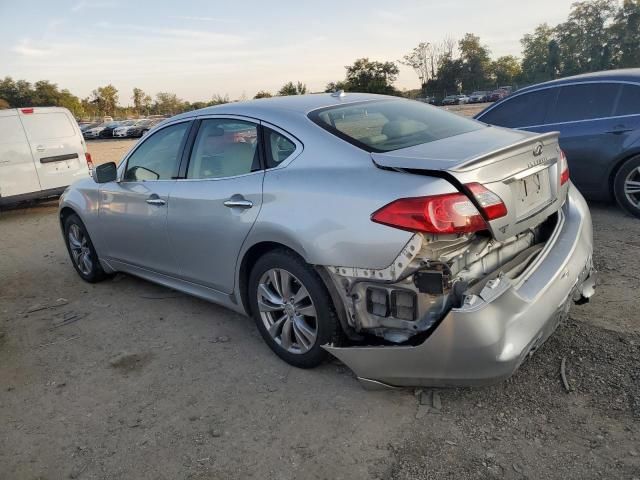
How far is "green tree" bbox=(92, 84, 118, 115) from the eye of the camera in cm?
8325

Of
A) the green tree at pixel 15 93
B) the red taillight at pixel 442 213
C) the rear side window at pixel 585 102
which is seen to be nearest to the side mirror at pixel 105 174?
the red taillight at pixel 442 213

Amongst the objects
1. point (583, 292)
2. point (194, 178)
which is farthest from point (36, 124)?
point (583, 292)

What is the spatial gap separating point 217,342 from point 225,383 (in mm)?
588

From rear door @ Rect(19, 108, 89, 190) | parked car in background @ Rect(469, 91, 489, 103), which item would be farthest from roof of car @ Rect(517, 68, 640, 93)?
parked car in background @ Rect(469, 91, 489, 103)

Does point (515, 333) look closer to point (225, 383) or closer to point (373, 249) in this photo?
point (373, 249)

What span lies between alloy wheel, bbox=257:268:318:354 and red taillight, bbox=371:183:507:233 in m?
0.78

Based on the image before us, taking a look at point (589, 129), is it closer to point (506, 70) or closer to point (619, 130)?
point (619, 130)

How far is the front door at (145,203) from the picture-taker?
3.94 m

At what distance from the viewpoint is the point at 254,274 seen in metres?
3.26

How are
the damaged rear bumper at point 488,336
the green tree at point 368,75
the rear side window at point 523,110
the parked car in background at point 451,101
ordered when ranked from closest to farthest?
the damaged rear bumper at point 488,336 → the rear side window at point 523,110 → the green tree at point 368,75 → the parked car in background at point 451,101

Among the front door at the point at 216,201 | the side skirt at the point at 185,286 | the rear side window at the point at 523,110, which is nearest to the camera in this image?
the front door at the point at 216,201

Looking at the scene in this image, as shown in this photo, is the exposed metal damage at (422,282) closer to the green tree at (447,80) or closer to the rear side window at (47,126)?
the rear side window at (47,126)

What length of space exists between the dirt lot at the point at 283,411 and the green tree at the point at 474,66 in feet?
268

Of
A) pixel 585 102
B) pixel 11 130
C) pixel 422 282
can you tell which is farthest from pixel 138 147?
pixel 11 130
